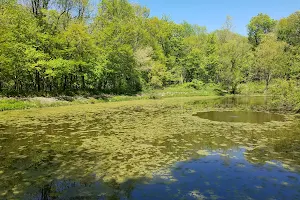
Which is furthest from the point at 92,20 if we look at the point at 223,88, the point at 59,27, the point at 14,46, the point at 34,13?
the point at 223,88

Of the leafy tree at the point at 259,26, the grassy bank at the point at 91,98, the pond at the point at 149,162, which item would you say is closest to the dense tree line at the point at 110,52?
the grassy bank at the point at 91,98

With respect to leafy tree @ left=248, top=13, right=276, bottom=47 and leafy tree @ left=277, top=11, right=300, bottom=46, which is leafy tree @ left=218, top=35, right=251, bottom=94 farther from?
leafy tree @ left=248, top=13, right=276, bottom=47

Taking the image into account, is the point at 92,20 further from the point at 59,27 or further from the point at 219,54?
the point at 219,54

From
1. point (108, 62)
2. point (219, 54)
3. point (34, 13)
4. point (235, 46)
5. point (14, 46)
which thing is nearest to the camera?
point (14, 46)

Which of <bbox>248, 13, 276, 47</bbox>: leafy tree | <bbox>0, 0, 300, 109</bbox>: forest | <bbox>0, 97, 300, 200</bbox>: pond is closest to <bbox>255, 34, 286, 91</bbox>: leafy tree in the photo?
<bbox>0, 0, 300, 109</bbox>: forest

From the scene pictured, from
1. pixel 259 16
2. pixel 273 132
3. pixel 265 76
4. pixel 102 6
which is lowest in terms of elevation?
pixel 273 132

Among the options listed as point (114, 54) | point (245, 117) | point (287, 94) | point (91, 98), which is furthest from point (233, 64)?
point (245, 117)

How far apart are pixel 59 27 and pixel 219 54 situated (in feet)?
150

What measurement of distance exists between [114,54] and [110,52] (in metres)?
1.10

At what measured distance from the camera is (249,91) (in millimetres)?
63281

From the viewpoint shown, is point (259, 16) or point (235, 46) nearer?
point (235, 46)

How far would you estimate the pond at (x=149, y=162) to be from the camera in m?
7.43

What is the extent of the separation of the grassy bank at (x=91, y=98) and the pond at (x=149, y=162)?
11.3 metres

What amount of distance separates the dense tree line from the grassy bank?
8.06 feet
